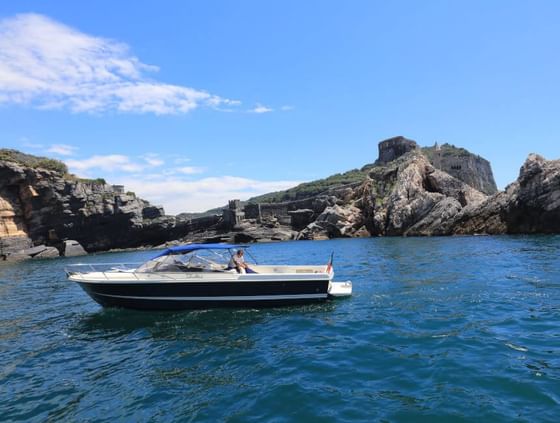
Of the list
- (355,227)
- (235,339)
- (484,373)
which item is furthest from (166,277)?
(355,227)

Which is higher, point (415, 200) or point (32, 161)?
point (32, 161)

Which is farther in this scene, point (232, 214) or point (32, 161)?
point (232, 214)

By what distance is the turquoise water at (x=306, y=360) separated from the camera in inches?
281

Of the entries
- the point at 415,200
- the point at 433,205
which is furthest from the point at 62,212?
the point at 433,205

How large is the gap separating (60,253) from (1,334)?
71020 mm

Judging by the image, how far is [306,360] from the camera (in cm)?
959

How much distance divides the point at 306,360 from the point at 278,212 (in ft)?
298

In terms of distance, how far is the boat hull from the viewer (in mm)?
15234

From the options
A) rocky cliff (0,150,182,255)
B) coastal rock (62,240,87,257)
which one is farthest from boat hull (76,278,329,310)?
coastal rock (62,240,87,257)

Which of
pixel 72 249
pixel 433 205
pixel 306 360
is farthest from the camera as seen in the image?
pixel 72 249

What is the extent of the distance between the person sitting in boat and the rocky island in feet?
142

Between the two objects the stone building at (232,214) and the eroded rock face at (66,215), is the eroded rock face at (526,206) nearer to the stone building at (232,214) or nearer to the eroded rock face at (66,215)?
the stone building at (232,214)

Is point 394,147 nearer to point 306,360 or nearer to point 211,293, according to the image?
point 211,293

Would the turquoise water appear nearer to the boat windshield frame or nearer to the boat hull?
the boat hull
